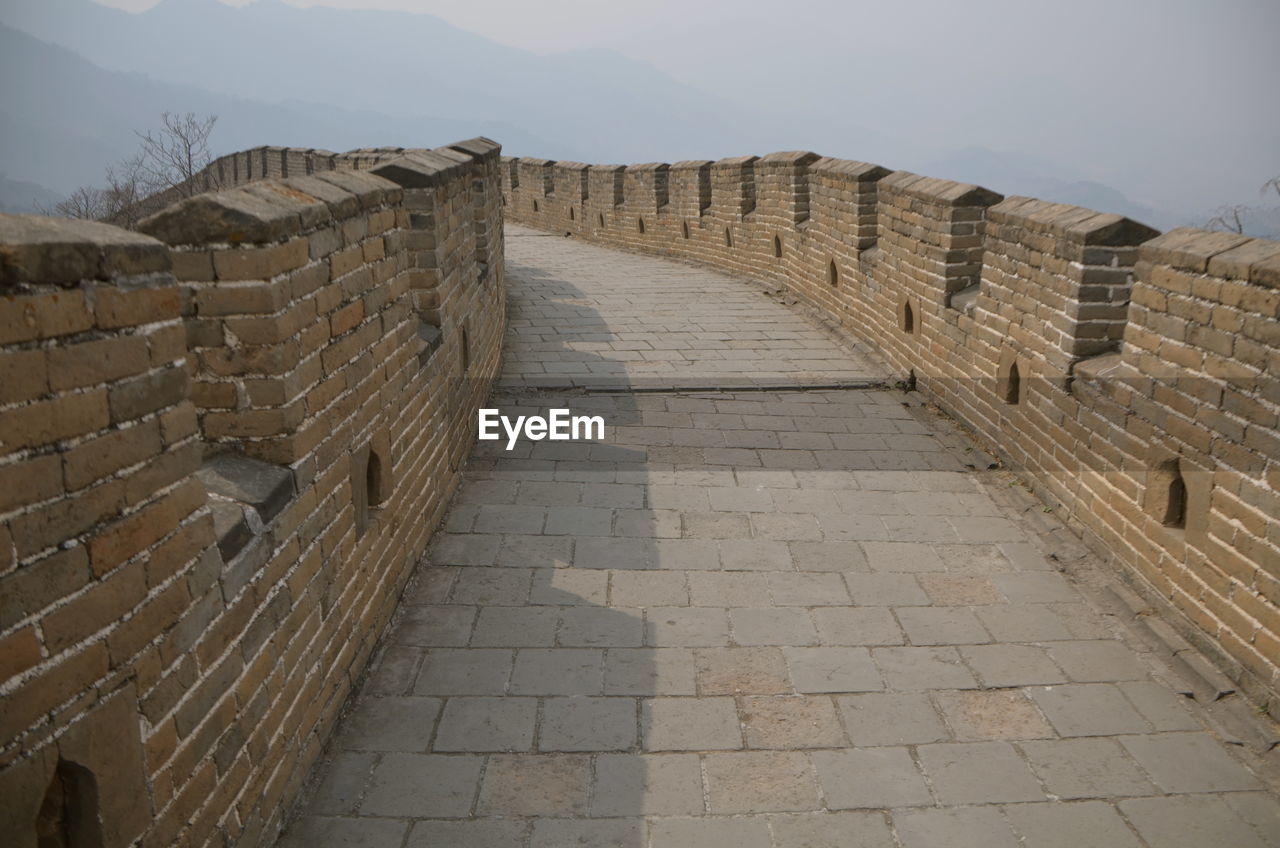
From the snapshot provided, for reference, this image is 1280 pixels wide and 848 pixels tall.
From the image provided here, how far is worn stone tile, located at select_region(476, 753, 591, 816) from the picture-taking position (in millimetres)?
3266

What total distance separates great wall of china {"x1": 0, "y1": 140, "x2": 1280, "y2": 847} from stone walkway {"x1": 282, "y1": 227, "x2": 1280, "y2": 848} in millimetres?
299

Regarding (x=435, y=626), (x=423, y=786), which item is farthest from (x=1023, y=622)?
(x=423, y=786)

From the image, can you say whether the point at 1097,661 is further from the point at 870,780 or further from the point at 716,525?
the point at 716,525

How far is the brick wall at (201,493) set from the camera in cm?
193

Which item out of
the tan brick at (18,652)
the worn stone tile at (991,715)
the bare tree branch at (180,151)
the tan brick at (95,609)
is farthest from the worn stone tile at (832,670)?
the bare tree branch at (180,151)

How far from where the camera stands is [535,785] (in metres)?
3.38

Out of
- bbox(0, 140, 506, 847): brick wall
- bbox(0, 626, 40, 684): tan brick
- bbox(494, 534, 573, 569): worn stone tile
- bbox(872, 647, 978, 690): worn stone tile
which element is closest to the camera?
bbox(0, 626, 40, 684): tan brick

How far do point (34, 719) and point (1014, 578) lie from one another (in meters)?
4.20

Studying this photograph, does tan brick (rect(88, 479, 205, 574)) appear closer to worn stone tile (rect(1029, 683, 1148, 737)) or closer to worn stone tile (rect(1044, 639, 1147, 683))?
worn stone tile (rect(1029, 683, 1148, 737))

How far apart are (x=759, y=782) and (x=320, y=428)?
6.10ft

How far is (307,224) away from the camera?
3311mm

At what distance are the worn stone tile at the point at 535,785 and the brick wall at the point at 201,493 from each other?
60cm

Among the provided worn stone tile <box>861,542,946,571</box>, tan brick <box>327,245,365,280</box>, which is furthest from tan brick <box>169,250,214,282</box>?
worn stone tile <box>861,542,946,571</box>

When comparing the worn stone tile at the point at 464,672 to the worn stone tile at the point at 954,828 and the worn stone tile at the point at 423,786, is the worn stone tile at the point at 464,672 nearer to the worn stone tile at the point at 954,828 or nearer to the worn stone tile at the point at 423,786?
the worn stone tile at the point at 423,786
